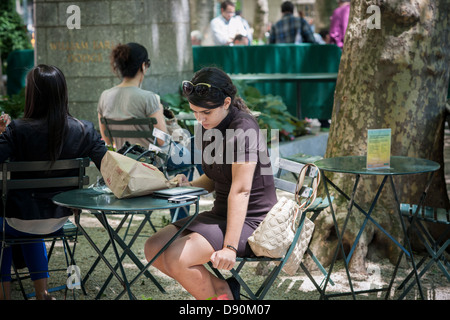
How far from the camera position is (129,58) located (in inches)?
228

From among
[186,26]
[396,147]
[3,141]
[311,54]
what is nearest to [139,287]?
[3,141]

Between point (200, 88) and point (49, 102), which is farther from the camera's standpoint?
point (49, 102)

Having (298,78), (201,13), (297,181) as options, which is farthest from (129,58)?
(201,13)

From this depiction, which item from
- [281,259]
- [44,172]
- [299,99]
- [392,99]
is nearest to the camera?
[281,259]

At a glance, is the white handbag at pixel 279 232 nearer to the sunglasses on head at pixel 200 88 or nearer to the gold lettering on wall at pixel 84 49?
the sunglasses on head at pixel 200 88

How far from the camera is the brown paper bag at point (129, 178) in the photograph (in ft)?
11.6

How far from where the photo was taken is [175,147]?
5727 mm

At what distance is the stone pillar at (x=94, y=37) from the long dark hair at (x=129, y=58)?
2.35 metres

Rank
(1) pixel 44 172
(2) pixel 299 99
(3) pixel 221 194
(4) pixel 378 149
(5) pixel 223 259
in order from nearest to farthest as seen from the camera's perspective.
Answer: (5) pixel 223 259 < (3) pixel 221 194 < (1) pixel 44 172 < (4) pixel 378 149 < (2) pixel 299 99

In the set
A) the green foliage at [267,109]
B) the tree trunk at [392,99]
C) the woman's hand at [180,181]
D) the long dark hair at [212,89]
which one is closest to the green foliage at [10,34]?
the green foliage at [267,109]

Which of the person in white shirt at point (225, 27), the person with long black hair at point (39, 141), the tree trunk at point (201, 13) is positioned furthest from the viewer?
the tree trunk at point (201, 13)

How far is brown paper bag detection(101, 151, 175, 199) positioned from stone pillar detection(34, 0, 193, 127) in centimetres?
470

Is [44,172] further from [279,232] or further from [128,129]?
[128,129]

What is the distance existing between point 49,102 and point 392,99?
2.50 meters
